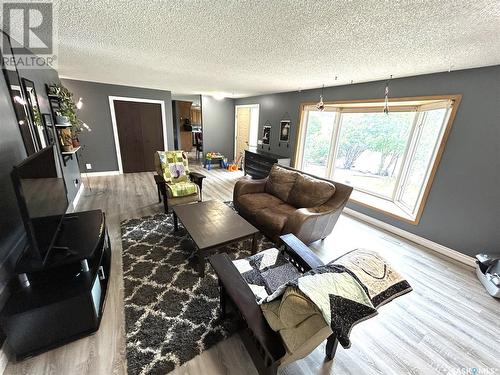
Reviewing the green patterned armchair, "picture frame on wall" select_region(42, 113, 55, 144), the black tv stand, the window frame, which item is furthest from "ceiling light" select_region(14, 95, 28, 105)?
the window frame

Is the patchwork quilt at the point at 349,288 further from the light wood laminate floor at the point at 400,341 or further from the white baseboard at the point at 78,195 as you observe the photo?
the white baseboard at the point at 78,195

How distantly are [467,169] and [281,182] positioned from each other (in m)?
2.21

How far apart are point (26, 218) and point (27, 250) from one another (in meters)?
0.55

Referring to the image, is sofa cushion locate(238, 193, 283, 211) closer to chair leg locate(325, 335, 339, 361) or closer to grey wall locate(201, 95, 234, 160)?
chair leg locate(325, 335, 339, 361)

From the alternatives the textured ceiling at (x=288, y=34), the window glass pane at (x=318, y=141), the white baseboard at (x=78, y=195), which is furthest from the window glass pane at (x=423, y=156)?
the white baseboard at (x=78, y=195)

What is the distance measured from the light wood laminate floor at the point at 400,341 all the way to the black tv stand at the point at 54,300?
12 cm

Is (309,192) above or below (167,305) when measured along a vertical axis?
above

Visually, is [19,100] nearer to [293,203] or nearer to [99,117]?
[293,203]

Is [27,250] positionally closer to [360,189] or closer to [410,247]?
[410,247]

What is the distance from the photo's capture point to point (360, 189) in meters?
4.03

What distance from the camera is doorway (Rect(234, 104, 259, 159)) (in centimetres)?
655

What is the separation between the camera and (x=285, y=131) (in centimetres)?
488

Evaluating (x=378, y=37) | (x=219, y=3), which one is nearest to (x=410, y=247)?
(x=378, y=37)

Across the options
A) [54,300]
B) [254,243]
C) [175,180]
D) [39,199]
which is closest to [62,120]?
[175,180]
